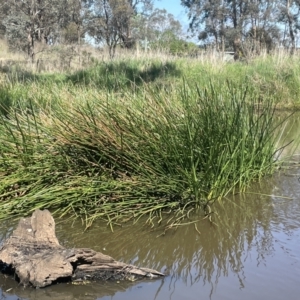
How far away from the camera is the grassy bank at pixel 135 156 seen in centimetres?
379

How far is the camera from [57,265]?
8.75ft

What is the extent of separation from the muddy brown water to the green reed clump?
20cm

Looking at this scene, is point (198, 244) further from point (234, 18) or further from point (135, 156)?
point (234, 18)

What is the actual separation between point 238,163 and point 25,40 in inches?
664

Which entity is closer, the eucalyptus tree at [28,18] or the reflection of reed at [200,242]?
the reflection of reed at [200,242]

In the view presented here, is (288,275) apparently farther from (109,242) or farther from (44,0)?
(44,0)

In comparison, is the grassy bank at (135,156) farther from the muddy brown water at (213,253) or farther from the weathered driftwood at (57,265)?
the weathered driftwood at (57,265)

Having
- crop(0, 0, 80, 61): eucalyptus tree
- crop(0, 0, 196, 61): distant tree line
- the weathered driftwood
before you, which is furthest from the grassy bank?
crop(0, 0, 196, 61): distant tree line

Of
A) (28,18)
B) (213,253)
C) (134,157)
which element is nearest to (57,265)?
(213,253)

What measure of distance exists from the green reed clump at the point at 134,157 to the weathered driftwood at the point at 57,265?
2.75 ft

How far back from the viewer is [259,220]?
11.9ft

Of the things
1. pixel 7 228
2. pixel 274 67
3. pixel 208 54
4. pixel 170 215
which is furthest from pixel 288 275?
pixel 208 54

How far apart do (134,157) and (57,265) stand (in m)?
1.39

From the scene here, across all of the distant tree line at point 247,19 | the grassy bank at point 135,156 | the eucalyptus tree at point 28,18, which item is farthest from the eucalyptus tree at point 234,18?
the grassy bank at point 135,156
